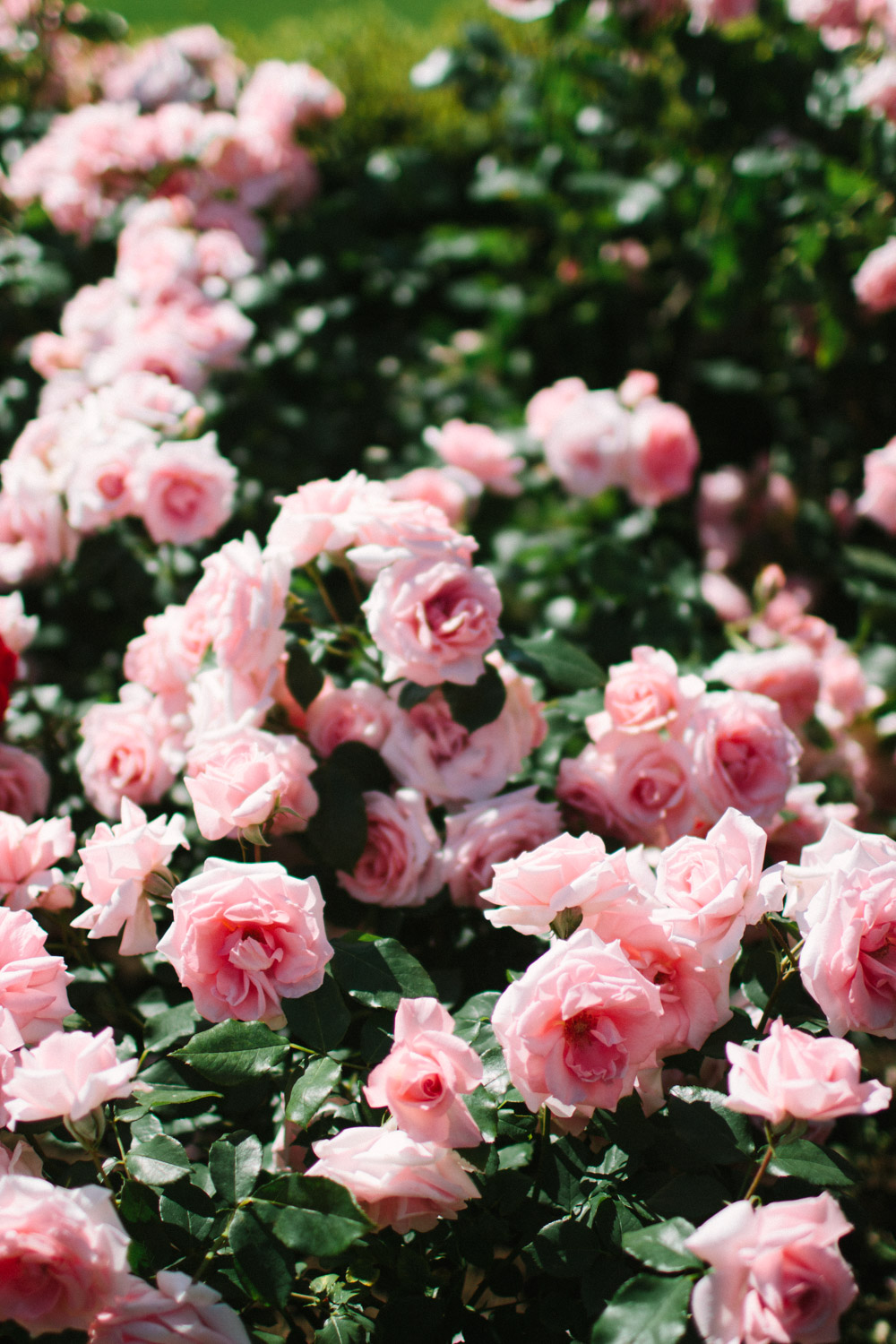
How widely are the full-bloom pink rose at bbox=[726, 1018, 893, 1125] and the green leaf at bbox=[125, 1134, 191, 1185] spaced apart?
511 millimetres

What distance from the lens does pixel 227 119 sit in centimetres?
245

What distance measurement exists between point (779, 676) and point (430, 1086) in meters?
0.92

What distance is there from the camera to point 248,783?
103cm

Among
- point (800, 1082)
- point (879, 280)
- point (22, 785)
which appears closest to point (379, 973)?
point (800, 1082)

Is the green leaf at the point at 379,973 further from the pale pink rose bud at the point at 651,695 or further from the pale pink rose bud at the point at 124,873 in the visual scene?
the pale pink rose bud at the point at 651,695

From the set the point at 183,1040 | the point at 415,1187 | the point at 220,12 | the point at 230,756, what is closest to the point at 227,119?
the point at 230,756

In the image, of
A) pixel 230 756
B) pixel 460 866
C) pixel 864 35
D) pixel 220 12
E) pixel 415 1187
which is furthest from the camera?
pixel 220 12

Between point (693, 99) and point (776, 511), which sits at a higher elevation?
point (693, 99)

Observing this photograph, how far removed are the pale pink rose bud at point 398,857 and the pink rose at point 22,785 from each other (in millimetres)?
496

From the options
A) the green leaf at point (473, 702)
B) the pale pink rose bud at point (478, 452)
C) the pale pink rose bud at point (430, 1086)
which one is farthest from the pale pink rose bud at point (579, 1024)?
the pale pink rose bud at point (478, 452)

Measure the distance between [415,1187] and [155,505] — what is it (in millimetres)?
1029

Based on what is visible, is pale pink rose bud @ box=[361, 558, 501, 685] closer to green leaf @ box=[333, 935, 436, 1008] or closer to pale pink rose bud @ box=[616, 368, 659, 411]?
green leaf @ box=[333, 935, 436, 1008]

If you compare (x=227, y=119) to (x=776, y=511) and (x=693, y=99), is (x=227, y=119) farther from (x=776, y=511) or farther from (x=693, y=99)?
(x=776, y=511)

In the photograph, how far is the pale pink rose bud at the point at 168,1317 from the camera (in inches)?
30.7
